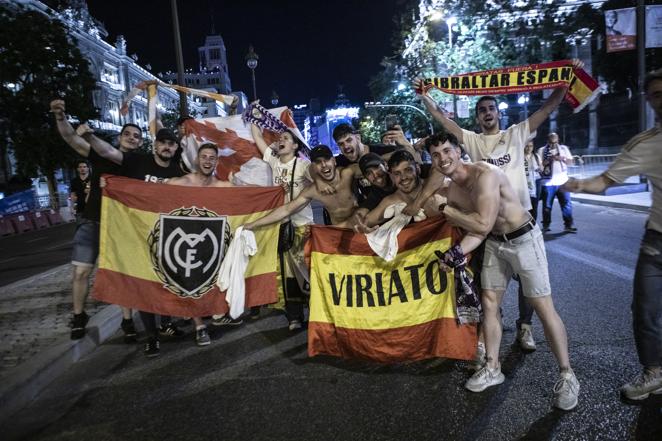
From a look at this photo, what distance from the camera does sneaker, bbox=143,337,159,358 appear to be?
4.43m

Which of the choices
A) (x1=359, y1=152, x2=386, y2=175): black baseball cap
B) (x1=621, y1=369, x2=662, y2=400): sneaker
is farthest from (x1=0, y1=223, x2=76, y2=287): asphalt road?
(x1=621, y1=369, x2=662, y2=400): sneaker

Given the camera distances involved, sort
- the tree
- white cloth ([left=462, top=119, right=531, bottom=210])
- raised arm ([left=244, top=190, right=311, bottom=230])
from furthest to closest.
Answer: the tree → raised arm ([left=244, top=190, right=311, bottom=230]) → white cloth ([left=462, top=119, right=531, bottom=210])

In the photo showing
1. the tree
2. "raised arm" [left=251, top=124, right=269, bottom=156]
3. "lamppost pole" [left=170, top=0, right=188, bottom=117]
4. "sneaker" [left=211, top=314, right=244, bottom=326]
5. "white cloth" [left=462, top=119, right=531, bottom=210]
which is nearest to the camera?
"white cloth" [left=462, top=119, right=531, bottom=210]

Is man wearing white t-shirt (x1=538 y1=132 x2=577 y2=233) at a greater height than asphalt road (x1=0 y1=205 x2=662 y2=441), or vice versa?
man wearing white t-shirt (x1=538 y1=132 x2=577 y2=233)

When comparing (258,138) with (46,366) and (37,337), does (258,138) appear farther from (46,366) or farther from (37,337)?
(46,366)

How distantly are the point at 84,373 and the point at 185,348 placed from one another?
0.89 metres

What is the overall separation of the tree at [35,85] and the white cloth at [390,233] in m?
32.3

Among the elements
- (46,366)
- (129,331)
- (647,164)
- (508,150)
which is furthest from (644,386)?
(129,331)

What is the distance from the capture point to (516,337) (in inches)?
162

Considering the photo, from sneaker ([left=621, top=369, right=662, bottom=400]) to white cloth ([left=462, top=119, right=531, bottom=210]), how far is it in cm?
158

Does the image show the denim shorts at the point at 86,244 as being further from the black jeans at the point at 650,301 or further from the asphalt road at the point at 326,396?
the black jeans at the point at 650,301

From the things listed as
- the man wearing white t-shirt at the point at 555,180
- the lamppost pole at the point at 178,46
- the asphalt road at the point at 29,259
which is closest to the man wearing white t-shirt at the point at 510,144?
the man wearing white t-shirt at the point at 555,180

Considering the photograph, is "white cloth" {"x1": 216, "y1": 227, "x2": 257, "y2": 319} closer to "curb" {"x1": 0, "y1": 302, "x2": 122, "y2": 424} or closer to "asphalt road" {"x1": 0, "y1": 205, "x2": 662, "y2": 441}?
"asphalt road" {"x1": 0, "y1": 205, "x2": 662, "y2": 441}

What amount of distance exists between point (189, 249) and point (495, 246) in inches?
113
